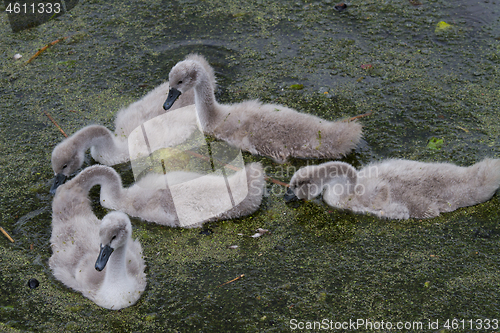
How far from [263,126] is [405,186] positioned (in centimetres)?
131

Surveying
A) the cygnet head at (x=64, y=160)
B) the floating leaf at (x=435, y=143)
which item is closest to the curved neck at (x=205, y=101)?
the cygnet head at (x=64, y=160)

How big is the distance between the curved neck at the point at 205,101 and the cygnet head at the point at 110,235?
1.60 metres

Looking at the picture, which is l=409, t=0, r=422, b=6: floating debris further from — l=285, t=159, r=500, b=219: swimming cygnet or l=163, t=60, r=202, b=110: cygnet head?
l=163, t=60, r=202, b=110: cygnet head

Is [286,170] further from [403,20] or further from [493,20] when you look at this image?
[493,20]

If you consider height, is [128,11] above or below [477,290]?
above

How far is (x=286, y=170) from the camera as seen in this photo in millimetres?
4094

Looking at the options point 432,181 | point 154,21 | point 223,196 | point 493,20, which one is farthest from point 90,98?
point 493,20

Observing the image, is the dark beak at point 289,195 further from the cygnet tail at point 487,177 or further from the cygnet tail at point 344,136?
the cygnet tail at point 487,177

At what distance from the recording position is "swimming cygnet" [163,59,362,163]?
4008 millimetres

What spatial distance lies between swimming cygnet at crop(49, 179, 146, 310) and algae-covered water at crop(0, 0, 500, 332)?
97 mm

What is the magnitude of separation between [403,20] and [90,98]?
3.70 meters

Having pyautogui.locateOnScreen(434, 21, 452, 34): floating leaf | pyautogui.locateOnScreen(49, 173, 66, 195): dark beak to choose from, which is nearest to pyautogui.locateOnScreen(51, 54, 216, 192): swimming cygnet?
pyautogui.locateOnScreen(49, 173, 66, 195): dark beak

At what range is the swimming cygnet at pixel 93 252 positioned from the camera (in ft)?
9.78

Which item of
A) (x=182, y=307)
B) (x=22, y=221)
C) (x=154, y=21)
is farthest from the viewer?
(x=154, y=21)
